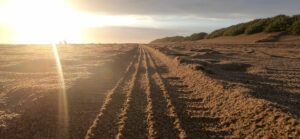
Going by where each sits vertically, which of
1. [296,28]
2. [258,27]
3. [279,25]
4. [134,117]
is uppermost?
[258,27]

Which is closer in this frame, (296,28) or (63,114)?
(63,114)

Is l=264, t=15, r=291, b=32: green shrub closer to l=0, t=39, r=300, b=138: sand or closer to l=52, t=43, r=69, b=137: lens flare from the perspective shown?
l=0, t=39, r=300, b=138: sand

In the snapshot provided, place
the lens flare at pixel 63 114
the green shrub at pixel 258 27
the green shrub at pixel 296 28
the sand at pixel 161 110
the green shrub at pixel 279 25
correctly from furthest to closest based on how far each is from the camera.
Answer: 1. the green shrub at pixel 258 27
2. the green shrub at pixel 279 25
3. the green shrub at pixel 296 28
4. the lens flare at pixel 63 114
5. the sand at pixel 161 110

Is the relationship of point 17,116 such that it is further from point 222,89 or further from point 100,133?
point 222,89

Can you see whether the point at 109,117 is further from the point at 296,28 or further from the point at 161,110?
the point at 296,28

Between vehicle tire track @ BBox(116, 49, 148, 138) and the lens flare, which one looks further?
the lens flare

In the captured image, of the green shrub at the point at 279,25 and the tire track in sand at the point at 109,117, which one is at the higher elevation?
the green shrub at the point at 279,25

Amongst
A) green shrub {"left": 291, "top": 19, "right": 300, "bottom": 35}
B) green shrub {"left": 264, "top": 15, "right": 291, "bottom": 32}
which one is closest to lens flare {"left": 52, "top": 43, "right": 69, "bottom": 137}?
green shrub {"left": 291, "top": 19, "right": 300, "bottom": 35}

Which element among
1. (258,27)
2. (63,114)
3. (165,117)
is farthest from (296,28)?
(63,114)

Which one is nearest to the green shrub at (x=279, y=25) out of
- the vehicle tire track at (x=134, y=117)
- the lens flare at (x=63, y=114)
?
the vehicle tire track at (x=134, y=117)

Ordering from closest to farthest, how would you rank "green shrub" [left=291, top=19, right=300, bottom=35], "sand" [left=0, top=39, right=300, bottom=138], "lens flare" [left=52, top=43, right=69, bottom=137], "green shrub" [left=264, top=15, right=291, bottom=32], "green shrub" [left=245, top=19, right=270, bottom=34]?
1. "sand" [left=0, top=39, right=300, bottom=138]
2. "lens flare" [left=52, top=43, right=69, bottom=137]
3. "green shrub" [left=291, top=19, right=300, bottom=35]
4. "green shrub" [left=264, top=15, right=291, bottom=32]
5. "green shrub" [left=245, top=19, right=270, bottom=34]

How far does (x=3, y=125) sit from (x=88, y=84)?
3032 millimetres

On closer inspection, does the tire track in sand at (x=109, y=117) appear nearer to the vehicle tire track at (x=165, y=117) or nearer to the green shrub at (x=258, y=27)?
the vehicle tire track at (x=165, y=117)

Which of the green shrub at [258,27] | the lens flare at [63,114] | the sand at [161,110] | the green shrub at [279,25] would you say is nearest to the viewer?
the sand at [161,110]
